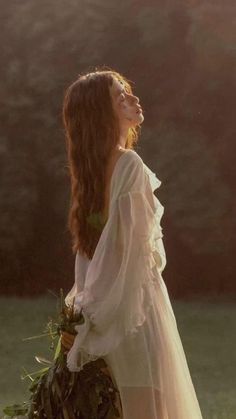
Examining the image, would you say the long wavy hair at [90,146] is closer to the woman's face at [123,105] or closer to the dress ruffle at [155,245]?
the woman's face at [123,105]

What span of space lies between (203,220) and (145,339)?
7.61 metres

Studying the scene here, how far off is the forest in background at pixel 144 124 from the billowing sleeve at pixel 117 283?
7517 mm

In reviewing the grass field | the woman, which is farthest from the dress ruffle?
the grass field

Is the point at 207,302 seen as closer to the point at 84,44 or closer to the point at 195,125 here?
the point at 195,125

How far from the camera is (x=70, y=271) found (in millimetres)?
10719

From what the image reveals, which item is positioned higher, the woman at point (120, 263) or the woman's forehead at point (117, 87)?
the woman's forehead at point (117, 87)

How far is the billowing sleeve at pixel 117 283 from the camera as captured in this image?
2.94m

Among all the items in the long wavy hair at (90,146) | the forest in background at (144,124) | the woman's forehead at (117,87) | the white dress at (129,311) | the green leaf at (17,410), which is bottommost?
the green leaf at (17,410)

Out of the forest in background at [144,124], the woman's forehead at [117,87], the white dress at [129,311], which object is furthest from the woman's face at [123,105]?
the forest in background at [144,124]

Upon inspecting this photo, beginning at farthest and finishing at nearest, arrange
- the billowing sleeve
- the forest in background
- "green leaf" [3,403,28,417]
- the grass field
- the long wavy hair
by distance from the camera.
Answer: the forest in background
the grass field
"green leaf" [3,403,28,417]
the long wavy hair
the billowing sleeve

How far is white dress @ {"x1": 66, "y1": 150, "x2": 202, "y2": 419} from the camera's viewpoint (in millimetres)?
2941

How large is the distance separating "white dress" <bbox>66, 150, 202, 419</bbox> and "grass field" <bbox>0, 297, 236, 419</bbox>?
2.18 m

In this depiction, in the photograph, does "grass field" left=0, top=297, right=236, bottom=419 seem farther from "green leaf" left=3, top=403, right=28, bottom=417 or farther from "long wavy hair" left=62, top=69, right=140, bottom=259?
"long wavy hair" left=62, top=69, right=140, bottom=259

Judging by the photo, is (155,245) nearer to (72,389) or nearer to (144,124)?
(72,389)
